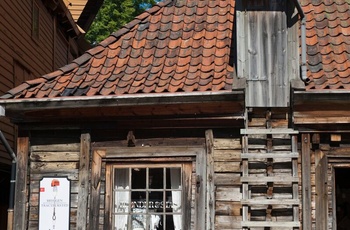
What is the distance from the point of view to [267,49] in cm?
848

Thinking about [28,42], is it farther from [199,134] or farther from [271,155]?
[271,155]

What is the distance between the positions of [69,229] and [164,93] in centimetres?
231

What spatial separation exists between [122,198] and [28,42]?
28.3 ft

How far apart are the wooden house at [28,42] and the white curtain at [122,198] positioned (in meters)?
5.32

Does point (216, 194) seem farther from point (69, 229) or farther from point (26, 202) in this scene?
point (26, 202)

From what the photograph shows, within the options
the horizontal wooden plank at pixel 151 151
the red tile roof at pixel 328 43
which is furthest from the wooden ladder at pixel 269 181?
the red tile roof at pixel 328 43

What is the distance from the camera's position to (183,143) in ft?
28.2

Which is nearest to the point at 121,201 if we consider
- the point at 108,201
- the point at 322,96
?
the point at 108,201

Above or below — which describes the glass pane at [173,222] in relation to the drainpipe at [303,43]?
below

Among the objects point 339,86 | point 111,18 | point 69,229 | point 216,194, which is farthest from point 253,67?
point 111,18

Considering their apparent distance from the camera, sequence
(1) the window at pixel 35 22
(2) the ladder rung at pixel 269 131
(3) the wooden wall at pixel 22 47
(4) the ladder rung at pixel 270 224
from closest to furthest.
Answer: (4) the ladder rung at pixel 270 224
(2) the ladder rung at pixel 269 131
(3) the wooden wall at pixel 22 47
(1) the window at pixel 35 22

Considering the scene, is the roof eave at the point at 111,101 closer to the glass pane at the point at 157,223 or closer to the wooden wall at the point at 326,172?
the wooden wall at the point at 326,172

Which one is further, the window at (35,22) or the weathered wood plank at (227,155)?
the window at (35,22)

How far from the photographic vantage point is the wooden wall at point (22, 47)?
45.9 feet
